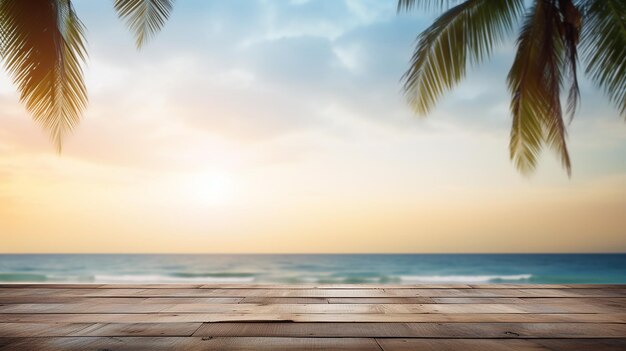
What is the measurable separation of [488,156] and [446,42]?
369 inches

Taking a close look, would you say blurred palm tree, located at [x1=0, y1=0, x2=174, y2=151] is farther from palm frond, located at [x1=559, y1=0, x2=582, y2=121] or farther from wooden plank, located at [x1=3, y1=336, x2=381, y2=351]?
palm frond, located at [x1=559, y1=0, x2=582, y2=121]

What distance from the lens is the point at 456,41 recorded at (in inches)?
182

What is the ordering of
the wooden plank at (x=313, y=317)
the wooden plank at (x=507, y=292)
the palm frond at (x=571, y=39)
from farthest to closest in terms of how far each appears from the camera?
the palm frond at (x=571, y=39), the wooden plank at (x=507, y=292), the wooden plank at (x=313, y=317)

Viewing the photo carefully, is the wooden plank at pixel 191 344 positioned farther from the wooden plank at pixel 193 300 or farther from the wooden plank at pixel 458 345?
the wooden plank at pixel 193 300

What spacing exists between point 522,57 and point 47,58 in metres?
4.74

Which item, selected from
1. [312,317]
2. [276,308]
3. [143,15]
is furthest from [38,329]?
[143,15]

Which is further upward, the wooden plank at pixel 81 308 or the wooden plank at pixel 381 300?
the wooden plank at pixel 381 300

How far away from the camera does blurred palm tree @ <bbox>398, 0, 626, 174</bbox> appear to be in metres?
4.37

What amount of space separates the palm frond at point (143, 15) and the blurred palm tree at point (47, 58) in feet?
1.49

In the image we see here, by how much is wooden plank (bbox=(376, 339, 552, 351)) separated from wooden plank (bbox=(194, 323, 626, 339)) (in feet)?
0.25

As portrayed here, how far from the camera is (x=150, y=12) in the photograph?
4.43 metres

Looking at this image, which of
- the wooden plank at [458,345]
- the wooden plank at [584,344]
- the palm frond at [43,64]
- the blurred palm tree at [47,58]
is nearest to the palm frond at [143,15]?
the blurred palm tree at [47,58]

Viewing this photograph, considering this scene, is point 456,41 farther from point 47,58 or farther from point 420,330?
point 47,58

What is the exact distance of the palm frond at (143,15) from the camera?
4.30m
